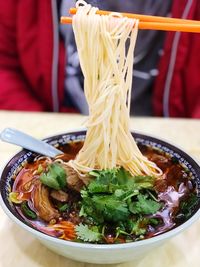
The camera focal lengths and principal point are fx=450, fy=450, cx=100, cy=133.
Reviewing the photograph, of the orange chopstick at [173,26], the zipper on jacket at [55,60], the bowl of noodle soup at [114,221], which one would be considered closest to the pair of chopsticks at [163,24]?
the orange chopstick at [173,26]

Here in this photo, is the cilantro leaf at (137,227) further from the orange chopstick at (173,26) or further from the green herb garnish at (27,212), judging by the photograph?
the orange chopstick at (173,26)

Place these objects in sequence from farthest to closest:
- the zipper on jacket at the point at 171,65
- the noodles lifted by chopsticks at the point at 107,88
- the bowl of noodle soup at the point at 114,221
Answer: the zipper on jacket at the point at 171,65 < the noodles lifted by chopsticks at the point at 107,88 < the bowl of noodle soup at the point at 114,221

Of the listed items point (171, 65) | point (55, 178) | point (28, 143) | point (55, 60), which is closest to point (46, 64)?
point (55, 60)

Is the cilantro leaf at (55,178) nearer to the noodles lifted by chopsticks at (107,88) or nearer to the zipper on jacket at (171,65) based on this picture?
the noodles lifted by chopsticks at (107,88)

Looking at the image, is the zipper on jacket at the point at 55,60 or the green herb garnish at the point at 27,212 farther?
the zipper on jacket at the point at 55,60

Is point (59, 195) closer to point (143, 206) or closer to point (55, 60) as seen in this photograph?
point (143, 206)

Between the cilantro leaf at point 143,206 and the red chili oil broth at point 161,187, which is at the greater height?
the cilantro leaf at point 143,206

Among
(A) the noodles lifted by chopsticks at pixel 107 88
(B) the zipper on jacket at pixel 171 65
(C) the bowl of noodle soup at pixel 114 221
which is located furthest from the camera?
(B) the zipper on jacket at pixel 171 65
